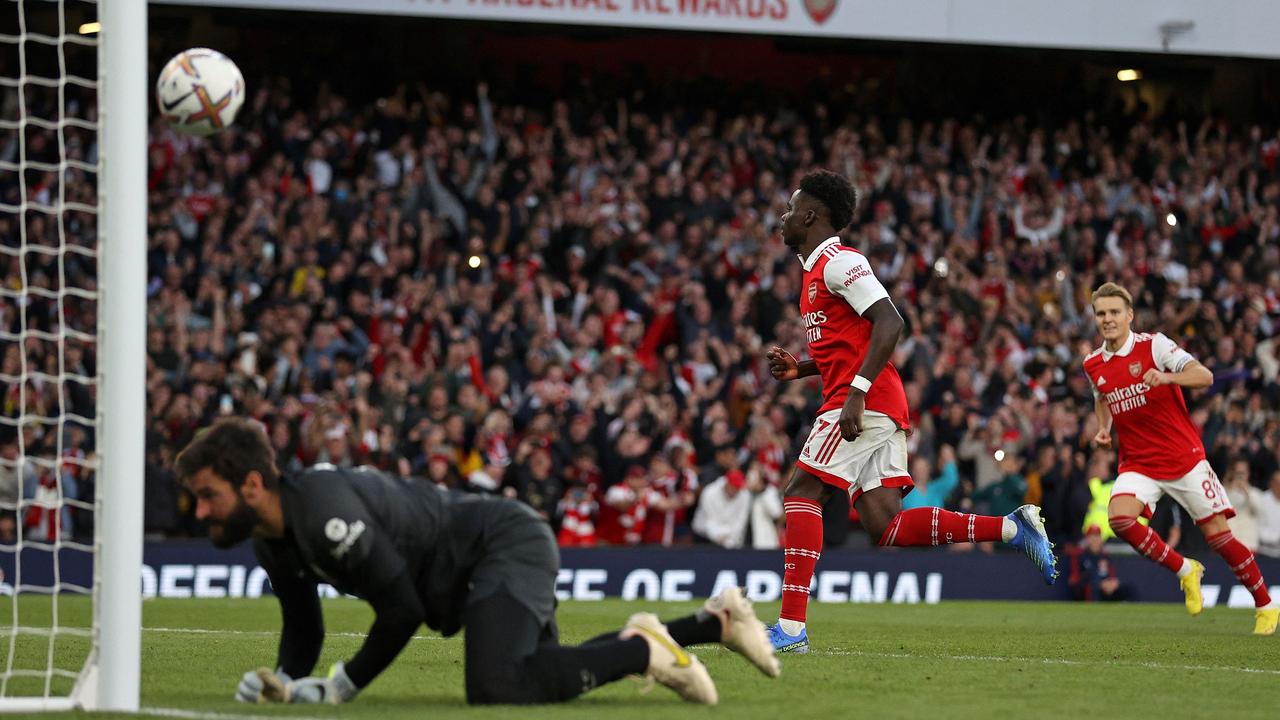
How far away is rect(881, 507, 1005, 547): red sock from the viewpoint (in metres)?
8.61

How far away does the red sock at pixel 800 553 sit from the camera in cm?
864

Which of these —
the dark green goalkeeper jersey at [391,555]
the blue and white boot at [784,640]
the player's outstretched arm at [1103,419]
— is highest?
the player's outstretched arm at [1103,419]

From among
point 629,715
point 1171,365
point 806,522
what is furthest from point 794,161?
point 629,715

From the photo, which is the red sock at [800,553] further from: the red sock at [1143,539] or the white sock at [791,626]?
the red sock at [1143,539]

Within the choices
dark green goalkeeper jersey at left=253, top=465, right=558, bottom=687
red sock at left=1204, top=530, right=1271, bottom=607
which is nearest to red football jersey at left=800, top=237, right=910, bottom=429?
dark green goalkeeper jersey at left=253, top=465, right=558, bottom=687

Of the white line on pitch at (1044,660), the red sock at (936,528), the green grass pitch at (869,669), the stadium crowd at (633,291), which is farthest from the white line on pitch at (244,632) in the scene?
the stadium crowd at (633,291)

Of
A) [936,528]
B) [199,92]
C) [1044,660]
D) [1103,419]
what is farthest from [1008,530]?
[199,92]

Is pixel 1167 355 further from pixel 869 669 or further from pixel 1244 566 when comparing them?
pixel 869 669

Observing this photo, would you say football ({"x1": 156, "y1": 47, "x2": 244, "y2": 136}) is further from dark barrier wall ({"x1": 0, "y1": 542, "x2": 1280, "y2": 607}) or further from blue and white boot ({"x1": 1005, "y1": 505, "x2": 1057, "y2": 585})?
dark barrier wall ({"x1": 0, "y1": 542, "x2": 1280, "y2": 607})

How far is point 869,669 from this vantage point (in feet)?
26.4

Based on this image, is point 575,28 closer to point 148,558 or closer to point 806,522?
point 148,558

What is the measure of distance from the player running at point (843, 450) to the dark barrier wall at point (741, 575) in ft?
24.8

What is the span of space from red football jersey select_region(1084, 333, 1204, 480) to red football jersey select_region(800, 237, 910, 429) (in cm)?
330

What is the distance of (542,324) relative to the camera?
64.1 feet
